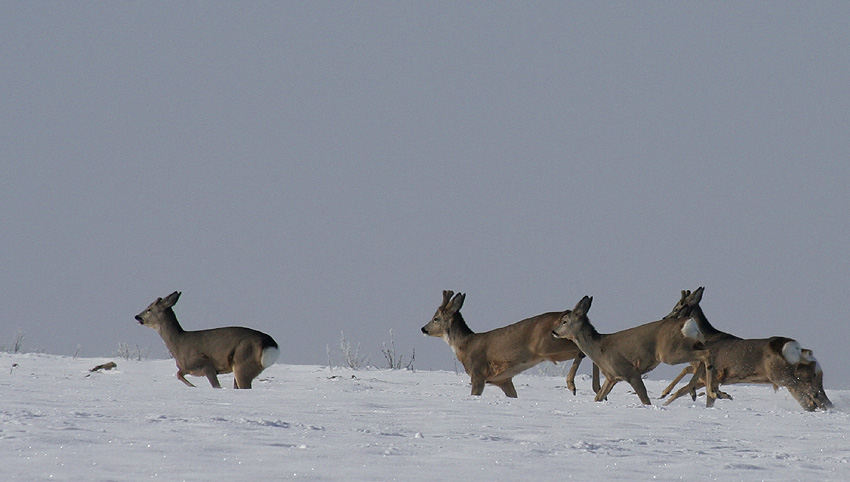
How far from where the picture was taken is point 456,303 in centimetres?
1606

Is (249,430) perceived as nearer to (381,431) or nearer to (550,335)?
(381,431)

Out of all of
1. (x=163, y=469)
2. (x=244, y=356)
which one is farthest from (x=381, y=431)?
(x=244, y=356)

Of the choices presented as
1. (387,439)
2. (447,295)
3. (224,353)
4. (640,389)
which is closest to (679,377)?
(640,389)

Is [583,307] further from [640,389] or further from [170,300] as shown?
[170,300]

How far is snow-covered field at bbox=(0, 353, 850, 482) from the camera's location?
5.14 metres

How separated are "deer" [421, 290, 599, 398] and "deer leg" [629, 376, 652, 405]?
1125 millimetres

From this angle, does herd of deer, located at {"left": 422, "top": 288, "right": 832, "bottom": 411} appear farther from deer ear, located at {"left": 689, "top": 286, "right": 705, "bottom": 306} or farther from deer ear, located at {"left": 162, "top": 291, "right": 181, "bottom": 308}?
deer ear, located at {"left": 162, "top": 291, "right": 181, "bottom": 308}

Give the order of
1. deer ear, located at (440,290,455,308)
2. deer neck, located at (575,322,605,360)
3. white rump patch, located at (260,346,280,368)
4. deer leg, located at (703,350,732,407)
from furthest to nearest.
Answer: deer ear, located at (440,290,455,308), white rump patch, located at (260,346,280,368), deer neck, located at (575,322,605,360), deer leg, located at (703,350,732,407)

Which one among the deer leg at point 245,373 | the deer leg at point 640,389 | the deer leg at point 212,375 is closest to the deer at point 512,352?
the deer leg at point 640,389

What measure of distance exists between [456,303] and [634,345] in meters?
3.78

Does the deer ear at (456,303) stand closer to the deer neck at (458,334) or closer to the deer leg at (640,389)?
the deer neck at (458,334)

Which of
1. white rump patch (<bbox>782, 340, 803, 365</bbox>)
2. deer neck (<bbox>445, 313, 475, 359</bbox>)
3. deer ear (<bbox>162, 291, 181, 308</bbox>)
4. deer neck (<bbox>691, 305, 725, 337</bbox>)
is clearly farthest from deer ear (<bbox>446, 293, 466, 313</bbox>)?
white rump patch (<bbox>782, 340, 803, 365</bbox>)

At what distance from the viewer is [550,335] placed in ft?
44.5

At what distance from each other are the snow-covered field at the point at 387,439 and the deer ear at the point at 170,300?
5.15m
